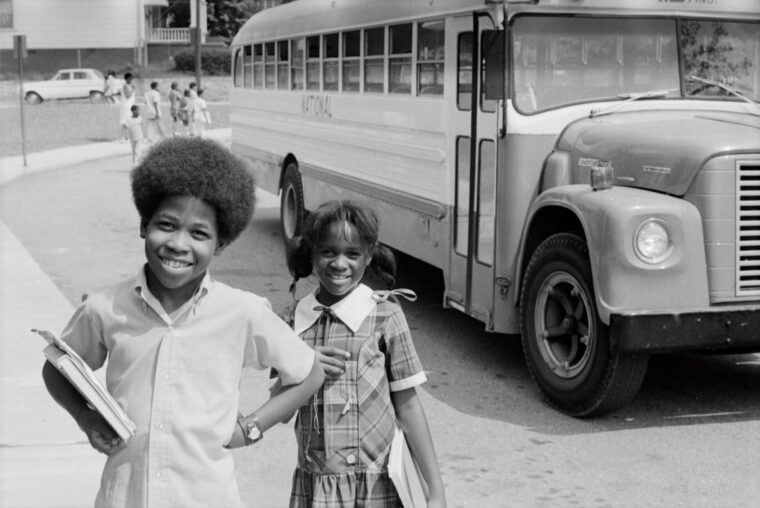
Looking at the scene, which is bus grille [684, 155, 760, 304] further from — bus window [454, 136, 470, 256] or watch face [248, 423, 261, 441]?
watch face [248, 423, 261, 441]

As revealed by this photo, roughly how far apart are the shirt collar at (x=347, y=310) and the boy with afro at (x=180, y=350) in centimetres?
48

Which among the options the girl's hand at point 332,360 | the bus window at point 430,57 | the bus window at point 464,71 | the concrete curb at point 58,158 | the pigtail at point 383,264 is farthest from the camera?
the concrete curb at point 58,158

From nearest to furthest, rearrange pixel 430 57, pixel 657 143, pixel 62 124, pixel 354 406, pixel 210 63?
pixel 354 406, pixel 657 143, pixel 430 57, pixel 62 124, pixel 210 63

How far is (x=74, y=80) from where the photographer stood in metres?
46.9

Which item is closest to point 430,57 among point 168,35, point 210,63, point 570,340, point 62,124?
point 570,340

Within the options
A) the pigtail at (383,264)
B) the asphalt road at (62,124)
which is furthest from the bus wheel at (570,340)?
the asphalt road at (62,124)

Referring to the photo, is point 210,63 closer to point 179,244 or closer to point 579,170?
point 579,170

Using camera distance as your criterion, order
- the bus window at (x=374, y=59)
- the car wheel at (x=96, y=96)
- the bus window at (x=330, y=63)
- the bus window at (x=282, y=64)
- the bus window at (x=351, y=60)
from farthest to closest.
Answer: the car wheel at (x=96, y=96)
the bus window at (x=282, y=64)
the bus window at (x=330, y=63)
the bus window at (x=351, y=60)
the bus window at (x=374, y=59)

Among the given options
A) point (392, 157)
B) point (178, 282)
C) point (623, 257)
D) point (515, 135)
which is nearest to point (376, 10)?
point (392, 157)

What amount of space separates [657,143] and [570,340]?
3.57 feet

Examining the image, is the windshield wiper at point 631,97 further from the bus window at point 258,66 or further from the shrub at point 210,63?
the shrub at point 210,63

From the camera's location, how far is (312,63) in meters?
10.6

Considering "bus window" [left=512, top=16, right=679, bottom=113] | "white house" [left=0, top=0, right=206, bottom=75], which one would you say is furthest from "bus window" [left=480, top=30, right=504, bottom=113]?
"white house" [left=0, top=0, right=206, bottom=75]

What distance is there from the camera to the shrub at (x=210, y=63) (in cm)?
5359
